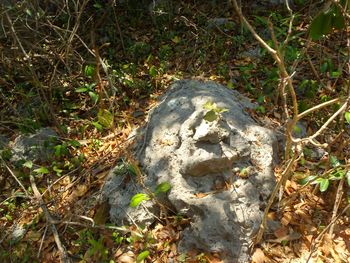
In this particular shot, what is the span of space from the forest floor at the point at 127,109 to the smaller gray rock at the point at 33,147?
0.21ft

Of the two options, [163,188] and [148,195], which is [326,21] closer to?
[163,188]

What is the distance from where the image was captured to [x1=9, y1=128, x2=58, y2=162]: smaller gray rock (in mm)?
3279

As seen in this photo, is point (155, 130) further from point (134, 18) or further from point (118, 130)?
point (134, 18)

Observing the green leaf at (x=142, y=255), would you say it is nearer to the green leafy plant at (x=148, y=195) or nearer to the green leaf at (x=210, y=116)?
the green leafy plant at (x=148, y=195)

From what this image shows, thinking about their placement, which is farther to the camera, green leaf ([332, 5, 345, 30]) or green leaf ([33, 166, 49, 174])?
green leaf ([33, 166, 49, 174])

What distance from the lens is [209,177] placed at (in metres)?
2.60

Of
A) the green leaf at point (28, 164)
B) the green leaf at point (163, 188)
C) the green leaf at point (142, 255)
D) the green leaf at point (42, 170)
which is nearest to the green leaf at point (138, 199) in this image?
the green leaf at point (163, 188)

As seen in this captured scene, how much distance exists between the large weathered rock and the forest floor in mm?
101

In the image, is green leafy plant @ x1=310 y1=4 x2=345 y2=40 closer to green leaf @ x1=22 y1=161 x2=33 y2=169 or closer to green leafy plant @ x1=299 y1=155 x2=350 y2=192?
green leafy plant @ x1=299 y1=155 x2=350 y2=192

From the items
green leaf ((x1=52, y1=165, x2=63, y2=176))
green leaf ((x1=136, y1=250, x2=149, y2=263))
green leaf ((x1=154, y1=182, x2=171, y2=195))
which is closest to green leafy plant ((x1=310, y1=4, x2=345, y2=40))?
green leaf ((x1=154, y1=182, x2=171, y2=195))

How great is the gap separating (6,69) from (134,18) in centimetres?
164

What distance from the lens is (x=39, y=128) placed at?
11.5 feet

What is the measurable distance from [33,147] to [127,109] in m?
0.90

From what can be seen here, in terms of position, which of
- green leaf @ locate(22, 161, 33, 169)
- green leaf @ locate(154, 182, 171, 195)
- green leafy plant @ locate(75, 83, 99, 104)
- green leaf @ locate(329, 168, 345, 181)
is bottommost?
green leaf @ locate(22, 161, 33, 169)
